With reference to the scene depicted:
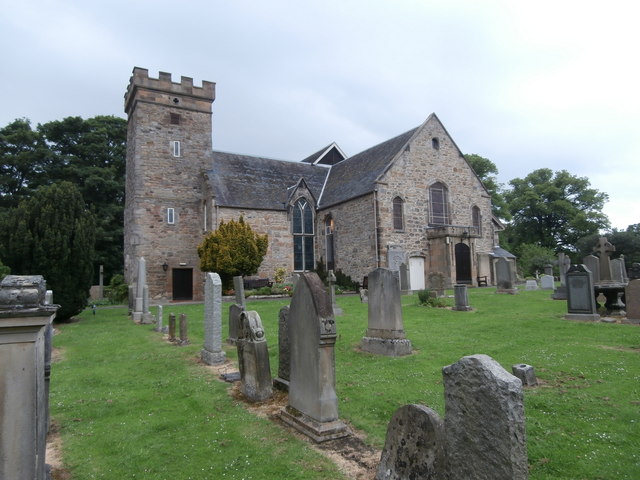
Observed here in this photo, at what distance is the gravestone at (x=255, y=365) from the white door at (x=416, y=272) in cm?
2055

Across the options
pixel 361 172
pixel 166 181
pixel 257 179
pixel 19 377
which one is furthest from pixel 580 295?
pixel 166 181

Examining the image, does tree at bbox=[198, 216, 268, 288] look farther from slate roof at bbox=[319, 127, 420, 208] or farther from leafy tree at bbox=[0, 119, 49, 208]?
leafy tree at bbox=[0, 119, 49, 208]

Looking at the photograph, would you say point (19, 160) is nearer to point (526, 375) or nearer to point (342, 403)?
point (342, 403)

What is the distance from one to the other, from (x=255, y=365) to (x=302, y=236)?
22.9 metres

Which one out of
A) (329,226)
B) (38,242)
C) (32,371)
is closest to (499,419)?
(32,371)

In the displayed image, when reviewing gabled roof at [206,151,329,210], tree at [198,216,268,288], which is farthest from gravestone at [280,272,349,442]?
gabled roof at [206,151,329,210]

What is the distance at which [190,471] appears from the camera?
4078mm

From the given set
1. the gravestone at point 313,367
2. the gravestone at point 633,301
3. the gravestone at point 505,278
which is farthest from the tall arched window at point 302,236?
the gravestone at point 313,367

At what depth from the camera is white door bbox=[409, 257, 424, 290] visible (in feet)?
85.3

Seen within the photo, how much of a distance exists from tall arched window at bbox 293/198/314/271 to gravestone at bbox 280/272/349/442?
2320cm

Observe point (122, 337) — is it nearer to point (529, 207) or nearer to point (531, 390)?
point (531, 390)

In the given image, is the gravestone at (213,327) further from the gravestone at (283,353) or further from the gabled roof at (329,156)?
the gabled roof at (329,156)

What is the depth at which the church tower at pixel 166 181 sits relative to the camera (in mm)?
26109

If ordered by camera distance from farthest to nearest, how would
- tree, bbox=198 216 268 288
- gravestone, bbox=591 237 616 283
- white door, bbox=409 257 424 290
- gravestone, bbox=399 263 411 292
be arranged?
white door, bbox=409 257 424 290 < tree, bbox=198 216 268 288 < gravestone, bbox=399 263 411 292 < gravestone, bbox=591 237 616 283
